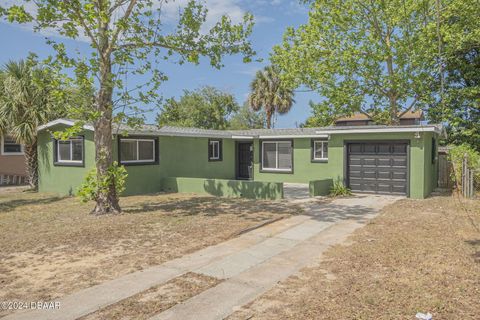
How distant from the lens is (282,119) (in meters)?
36.7

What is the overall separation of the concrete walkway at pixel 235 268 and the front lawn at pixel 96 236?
0.37 meters

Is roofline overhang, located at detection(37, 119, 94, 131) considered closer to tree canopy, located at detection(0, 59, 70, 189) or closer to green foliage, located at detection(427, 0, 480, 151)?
tree canopy, located at detection(0, 59, 70, 189)

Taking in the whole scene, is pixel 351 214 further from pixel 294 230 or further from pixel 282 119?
pixel 282 119

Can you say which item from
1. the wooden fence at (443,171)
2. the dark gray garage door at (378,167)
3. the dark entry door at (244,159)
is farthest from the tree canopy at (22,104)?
the wooden fence at (443,171)

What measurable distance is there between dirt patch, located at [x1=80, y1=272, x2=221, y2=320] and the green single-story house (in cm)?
741

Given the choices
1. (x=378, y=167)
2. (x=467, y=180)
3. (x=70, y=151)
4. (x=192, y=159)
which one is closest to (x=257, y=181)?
(x=192, y=159)

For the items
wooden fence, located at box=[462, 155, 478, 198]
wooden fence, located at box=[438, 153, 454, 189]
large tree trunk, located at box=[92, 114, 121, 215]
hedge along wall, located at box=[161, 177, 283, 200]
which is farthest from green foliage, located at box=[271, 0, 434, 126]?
large tree trunk, located at box=[92, 114, 121, 215]

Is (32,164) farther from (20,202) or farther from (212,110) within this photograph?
(212,110)

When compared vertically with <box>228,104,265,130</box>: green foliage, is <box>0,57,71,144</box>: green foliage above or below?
below

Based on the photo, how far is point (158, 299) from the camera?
4336mm

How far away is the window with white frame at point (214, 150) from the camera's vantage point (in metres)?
18.4

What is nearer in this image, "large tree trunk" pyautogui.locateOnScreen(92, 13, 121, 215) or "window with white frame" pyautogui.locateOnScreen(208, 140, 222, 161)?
"large tree trunk" pyautogui.locateOnScreen(92, 13, 121, 215)

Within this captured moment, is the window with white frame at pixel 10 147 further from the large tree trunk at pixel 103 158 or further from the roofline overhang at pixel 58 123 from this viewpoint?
the large tree trunk at pixel 103 158

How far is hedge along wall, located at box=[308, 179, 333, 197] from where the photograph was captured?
44.7 ft
